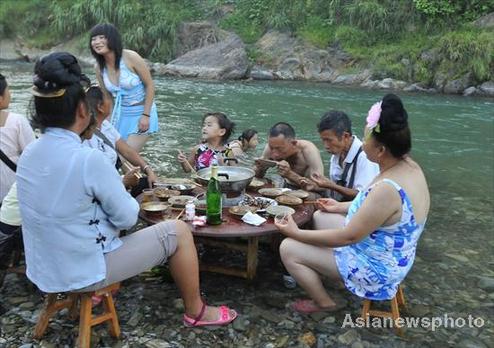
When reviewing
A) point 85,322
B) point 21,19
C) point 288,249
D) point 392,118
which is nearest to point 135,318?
point 85,322

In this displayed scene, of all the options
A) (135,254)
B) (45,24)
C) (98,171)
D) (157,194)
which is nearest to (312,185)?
(157,194)

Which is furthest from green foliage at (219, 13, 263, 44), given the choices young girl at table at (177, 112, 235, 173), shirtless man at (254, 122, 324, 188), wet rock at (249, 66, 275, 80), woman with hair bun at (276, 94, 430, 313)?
woman with hair bun at (276, 94, 430, 313)

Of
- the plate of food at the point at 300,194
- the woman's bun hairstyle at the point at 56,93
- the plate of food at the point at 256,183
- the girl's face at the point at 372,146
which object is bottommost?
the plate of food at the point at 256,183

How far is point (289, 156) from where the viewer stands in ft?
17.0

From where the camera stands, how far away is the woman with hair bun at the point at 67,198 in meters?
2.75

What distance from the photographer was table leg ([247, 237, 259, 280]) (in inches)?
159

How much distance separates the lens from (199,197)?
170 inches

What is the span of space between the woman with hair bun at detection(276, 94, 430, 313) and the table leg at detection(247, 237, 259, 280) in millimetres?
389

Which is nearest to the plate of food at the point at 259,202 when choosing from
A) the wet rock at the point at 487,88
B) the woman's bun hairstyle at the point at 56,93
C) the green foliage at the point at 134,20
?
the woman's bun hairstyle at the point at 56,93

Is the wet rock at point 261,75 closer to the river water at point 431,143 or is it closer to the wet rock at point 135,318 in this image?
the river water at point 431,143

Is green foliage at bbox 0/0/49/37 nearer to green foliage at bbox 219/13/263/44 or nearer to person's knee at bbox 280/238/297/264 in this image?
green foliage at bbox 219/13/263/44

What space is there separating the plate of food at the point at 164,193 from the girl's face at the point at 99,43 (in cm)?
187

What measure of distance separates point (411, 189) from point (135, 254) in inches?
70.7

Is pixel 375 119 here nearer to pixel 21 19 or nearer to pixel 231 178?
pixel 231 178
